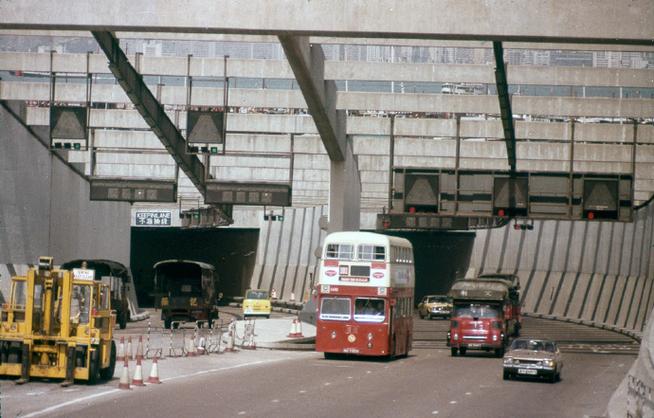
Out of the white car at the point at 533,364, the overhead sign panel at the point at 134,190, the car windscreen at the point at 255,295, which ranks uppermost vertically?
the overhead sign panel at the point at 134,190

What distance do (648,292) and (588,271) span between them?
55.6ft

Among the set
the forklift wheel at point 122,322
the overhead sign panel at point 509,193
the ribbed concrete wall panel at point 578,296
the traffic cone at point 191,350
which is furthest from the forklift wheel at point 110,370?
the ribbed concrete wall panel at point 578,296

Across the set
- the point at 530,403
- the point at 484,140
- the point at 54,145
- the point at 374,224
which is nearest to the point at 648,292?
the point at 484,140

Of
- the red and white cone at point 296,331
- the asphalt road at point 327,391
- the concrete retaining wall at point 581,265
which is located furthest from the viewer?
the concrete retaining wall at point 581,265

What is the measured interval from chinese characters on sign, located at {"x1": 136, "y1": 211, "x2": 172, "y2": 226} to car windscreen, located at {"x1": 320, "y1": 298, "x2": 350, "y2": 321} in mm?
47351

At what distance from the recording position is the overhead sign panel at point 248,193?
5006 centimetres

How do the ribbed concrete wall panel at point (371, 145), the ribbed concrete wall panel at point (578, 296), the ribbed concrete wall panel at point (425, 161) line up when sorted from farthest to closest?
the ribbed concrete wall panel at point (578, 296) → the ribbed concrete wall panel at point (425, 161) → the ribbed concrete wall panel at point (371, 145)

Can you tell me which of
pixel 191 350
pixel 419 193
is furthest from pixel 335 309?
pixel 419 193

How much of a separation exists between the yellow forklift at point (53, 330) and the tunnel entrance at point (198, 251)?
65.9 meters

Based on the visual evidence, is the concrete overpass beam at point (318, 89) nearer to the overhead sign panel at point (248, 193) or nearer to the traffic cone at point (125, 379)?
the overhead sign panel at point (248, 193)

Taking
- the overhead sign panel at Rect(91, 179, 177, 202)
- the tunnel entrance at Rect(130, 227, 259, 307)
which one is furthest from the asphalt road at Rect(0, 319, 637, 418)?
the tunnel entrance at Rect(130, 227, 259, 307)

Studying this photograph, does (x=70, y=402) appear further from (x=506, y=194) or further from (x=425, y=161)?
(x=425, y=161)

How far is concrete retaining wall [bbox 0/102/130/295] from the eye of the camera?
156 feet

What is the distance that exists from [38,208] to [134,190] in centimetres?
451
